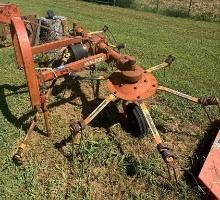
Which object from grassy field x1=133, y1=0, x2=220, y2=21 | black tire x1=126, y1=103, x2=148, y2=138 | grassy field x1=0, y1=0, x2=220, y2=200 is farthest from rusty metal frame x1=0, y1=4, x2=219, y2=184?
grassy field x1=133, y1=0, x2=220, y2=21

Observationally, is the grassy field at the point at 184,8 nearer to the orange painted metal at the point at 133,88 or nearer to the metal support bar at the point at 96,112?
the orange painted metal at the point at 133,88

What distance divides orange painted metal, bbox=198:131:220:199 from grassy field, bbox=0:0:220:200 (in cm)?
24

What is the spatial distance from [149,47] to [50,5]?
778cm

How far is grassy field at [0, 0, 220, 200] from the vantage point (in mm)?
4586

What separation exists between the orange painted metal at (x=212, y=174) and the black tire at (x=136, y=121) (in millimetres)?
1062

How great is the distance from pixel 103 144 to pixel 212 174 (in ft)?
5.66

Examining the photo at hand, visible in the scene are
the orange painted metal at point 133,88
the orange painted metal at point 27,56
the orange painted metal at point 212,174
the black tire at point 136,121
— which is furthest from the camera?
the black tire at point 136,121

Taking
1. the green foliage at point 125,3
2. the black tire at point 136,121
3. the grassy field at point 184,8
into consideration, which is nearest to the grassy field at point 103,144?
the black tire at point 136,121

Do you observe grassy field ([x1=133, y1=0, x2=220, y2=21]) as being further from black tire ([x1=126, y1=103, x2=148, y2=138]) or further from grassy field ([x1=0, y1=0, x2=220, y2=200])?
black tire ([x1=126, y1=103, x2=148, y2=138])

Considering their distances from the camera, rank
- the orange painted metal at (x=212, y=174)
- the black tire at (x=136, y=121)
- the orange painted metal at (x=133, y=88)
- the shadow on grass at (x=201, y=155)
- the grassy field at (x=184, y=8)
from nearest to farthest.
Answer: the orange painted metal at (x=212, y=174), the shadow on grass at (x=201, y=155), the orange painted metal at (x=133, y=88), the black tire at (x=136, y=121), the grassy field at (x=184, y=8)

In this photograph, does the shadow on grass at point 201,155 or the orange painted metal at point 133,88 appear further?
the orange painted metal at point 133,88

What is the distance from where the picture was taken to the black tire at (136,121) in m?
5.18

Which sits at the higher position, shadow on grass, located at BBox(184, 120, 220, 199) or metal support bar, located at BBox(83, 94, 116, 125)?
metal support bar, located at BBox(83, 94, 116, 125)

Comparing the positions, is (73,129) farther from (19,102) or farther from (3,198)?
(19,102)
